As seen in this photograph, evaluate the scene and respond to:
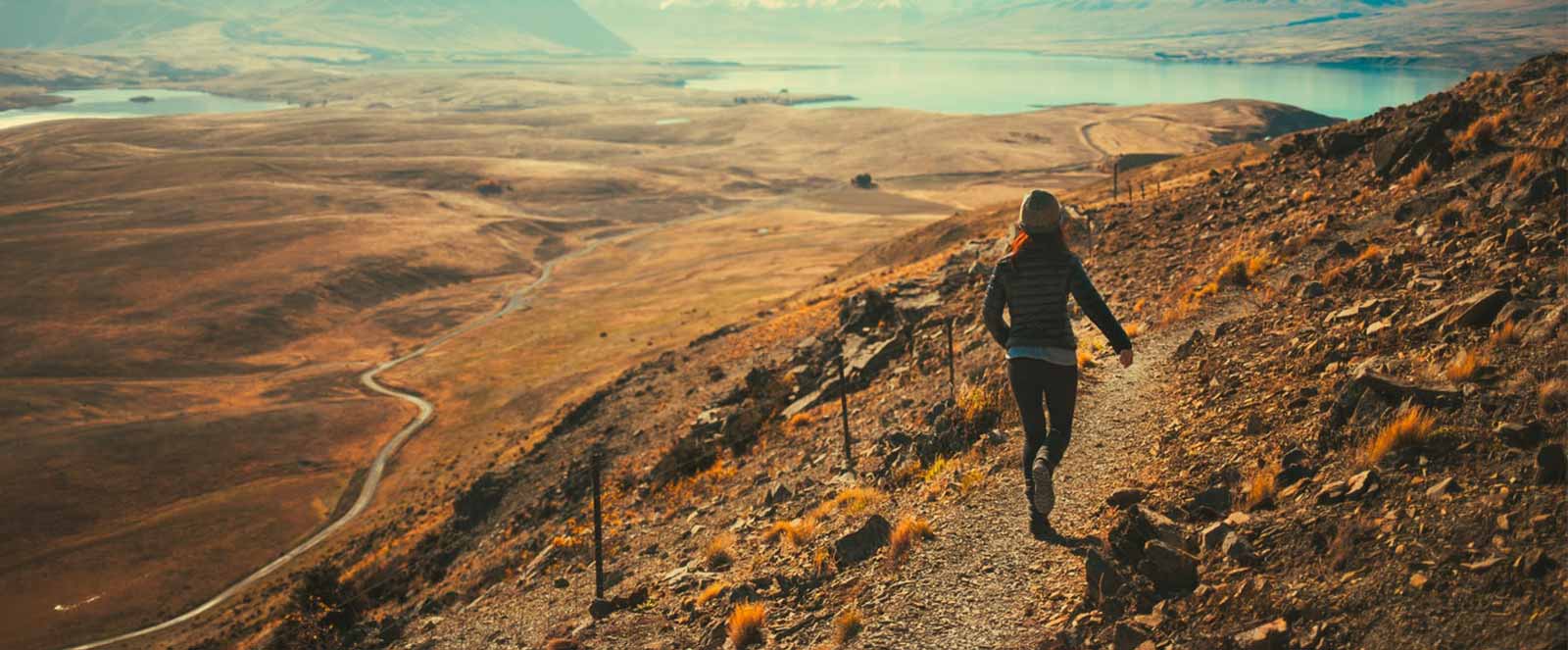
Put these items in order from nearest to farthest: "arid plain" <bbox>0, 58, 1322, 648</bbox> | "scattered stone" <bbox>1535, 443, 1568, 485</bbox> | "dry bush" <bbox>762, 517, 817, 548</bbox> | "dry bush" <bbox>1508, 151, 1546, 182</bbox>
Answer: "scattered stone" <bbox>1535, 443, 1568, 485</bbox>
"dry bush" <bbox>762, 517, 817, 548</bbox>
"dry bush" <bbox>1508, 151, 1546, 182</bbox>
"arid plain" <bbox>0, 58, 1322, 648</bbox>

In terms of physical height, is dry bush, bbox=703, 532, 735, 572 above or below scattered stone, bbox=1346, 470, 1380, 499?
below

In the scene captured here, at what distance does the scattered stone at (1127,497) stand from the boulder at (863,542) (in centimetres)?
219

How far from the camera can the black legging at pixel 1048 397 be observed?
727cm

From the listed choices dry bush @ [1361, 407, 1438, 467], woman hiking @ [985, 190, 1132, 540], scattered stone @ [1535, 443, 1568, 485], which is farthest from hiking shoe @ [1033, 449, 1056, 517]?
scattered stone @ [1535, 443, 1568, 485]

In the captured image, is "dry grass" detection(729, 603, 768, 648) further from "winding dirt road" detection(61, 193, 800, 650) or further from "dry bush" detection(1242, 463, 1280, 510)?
"winding dirt road" detection(61, 193, 800, 650)

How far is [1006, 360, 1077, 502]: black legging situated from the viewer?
286 inches

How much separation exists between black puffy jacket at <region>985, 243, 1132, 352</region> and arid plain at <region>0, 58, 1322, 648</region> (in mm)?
27456

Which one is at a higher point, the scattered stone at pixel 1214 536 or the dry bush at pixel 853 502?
the scattered stone at pixel 1214 536

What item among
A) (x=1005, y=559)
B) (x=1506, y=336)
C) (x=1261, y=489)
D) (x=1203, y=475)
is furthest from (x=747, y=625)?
(x=1506, y=336)

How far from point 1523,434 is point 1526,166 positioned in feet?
30.7

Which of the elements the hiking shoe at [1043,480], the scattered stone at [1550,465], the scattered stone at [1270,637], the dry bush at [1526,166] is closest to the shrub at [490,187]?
the dry bush at [1526,166]

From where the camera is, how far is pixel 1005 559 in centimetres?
801

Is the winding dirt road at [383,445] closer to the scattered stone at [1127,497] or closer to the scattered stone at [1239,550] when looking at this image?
the scattered stone at [1127,497]

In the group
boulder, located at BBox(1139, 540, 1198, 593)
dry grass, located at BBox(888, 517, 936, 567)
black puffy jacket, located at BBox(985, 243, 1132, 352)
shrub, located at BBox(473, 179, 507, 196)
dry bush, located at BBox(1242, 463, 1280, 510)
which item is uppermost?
black puffy jacket, located at BBox(985, 243, 1132, 352)
